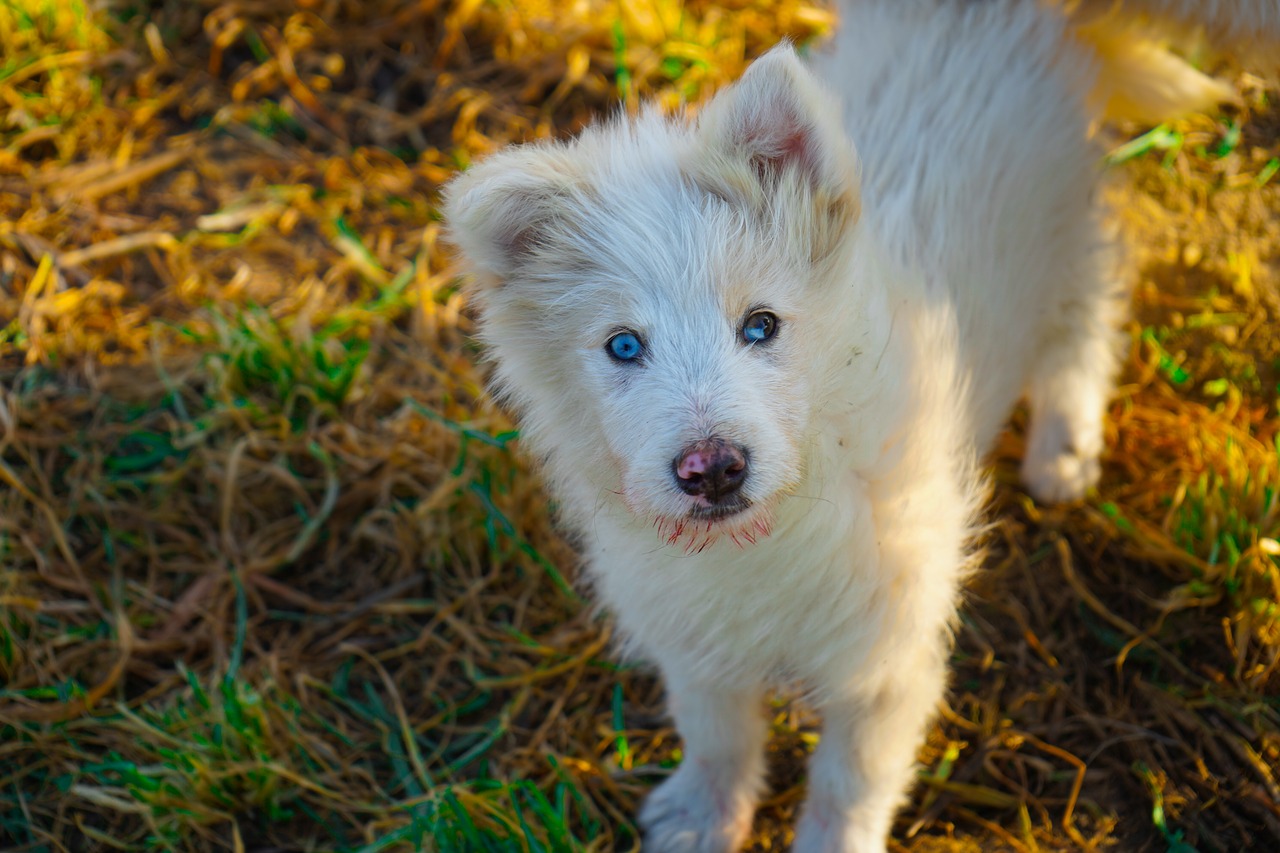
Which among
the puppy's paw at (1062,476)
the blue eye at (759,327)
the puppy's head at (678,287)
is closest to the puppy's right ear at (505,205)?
the puppy's head at (678,287)

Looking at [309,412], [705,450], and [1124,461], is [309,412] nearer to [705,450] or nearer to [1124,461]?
[705,450]

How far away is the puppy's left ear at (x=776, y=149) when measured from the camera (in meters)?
2.08

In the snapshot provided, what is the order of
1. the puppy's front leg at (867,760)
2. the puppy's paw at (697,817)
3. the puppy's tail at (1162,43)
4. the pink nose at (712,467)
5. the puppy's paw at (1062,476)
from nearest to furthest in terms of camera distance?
the pink nose at (712,467)
the puppy's front leg at (867,760)
the puppy's tail at (1162,43)
the puppy's paw at (697,817)
the puppy's paw at (1062,476)

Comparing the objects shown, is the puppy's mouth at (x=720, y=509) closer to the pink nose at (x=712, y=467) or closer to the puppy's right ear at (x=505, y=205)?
the pink nose at (x=712, y=467)

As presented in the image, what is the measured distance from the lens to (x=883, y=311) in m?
2.26

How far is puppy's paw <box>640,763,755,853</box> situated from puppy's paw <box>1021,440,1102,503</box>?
4.73ft

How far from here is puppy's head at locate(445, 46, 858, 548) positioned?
1.94 m

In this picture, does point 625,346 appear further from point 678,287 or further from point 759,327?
point 759,327

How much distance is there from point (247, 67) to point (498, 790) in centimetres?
371

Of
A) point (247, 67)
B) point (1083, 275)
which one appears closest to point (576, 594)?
point (1083, 275)

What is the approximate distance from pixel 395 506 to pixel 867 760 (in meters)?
1.81

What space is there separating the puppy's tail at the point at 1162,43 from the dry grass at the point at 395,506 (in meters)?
0.50

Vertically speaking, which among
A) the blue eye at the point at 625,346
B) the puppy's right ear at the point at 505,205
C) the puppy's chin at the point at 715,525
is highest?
the puppy's right ear at the point at 505,205

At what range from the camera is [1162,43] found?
122 inches
